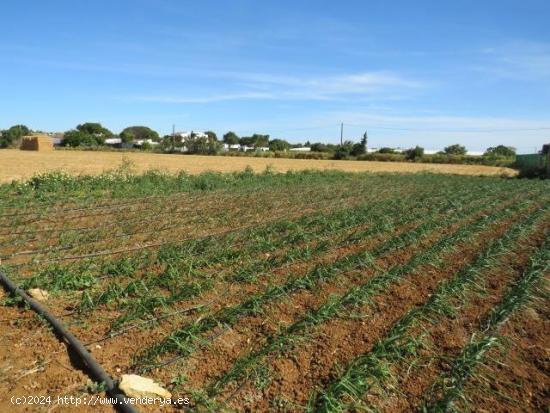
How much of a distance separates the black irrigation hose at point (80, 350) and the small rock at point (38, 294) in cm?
6

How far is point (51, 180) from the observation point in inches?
579

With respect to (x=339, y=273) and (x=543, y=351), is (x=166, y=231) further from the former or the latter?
(x=543, y=351)

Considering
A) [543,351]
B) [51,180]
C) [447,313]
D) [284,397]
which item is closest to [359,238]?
[447,313]

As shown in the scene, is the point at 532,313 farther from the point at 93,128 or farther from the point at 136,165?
the point at 93,128

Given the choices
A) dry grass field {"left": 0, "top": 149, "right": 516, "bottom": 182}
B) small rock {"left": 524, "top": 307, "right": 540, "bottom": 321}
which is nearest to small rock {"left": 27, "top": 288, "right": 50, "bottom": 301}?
small rock {"left": 524, "top": 307, "right": 540, "bottom": 321}

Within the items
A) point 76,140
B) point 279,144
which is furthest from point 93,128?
point 279,144

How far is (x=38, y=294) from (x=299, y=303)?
2822 millimetres

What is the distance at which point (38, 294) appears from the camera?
4.95m

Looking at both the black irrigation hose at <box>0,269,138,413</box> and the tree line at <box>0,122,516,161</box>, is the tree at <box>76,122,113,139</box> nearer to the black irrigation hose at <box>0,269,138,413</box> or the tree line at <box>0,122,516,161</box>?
the tree line at <box>0,122,516,161</box>

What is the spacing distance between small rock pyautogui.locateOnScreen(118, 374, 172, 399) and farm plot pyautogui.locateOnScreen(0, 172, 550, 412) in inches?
4.7

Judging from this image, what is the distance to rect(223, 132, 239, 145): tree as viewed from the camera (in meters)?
133

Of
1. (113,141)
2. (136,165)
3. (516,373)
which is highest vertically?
(113,141)

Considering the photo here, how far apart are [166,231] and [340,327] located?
5093 millimetres

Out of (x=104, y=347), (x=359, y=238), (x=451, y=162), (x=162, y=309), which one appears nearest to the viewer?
(x=104, y=347)
